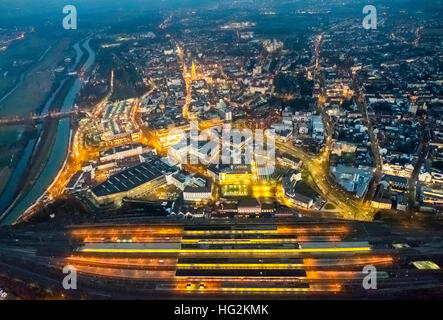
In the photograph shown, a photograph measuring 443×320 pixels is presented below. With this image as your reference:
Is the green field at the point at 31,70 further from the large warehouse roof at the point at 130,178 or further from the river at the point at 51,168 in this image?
the large warehouse roof at the point at 130,178

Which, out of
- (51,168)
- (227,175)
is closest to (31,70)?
(51,168)

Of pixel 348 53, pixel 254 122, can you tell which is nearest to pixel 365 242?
pixel 254 122

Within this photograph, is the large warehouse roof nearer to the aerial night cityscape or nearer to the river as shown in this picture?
the aerial night cityscape

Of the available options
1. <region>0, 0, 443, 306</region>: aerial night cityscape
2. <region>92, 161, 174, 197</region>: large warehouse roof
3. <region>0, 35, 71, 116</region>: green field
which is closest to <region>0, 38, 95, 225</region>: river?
<region>0, 0, 443, 306</region>: aerial night cityscape

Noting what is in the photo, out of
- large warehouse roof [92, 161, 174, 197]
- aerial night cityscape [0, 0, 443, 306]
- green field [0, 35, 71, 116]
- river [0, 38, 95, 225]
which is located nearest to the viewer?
aerial night cityscape [0, 0, 443, 306]

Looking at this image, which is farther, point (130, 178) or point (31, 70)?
point (31, 70)

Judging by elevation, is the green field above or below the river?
above

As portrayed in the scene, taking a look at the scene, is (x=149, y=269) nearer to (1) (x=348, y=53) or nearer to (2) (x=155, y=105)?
(2) (x=155, y=105)

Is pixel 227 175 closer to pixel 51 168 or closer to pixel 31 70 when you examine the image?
pixel 51 168

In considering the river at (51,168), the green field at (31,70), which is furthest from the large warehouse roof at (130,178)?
the green field at (31,70)
